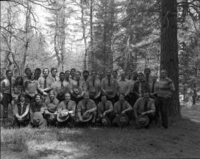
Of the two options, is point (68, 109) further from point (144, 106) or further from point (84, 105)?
point (144, 106)

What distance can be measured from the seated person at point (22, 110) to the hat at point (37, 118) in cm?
29

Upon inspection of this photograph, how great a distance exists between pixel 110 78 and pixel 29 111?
334 cm

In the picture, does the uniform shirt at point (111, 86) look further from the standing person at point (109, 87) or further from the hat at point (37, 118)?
the hat at point (37, 118)

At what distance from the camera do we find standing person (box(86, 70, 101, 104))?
9211 millimetres

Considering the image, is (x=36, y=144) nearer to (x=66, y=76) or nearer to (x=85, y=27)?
(x=66, y=76)

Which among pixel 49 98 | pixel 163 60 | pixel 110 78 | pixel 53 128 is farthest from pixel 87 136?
pixel 163 60

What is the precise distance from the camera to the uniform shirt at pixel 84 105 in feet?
27.8

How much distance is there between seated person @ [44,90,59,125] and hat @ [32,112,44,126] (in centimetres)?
22

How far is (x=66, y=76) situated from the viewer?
31.6ft

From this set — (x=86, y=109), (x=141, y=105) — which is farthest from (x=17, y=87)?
(x=141, y=105)

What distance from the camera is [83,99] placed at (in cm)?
868

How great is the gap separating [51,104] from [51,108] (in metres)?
0.16

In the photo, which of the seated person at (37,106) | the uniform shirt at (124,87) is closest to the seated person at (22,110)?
the seated person at (37,106)

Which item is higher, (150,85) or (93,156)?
(150,85)
